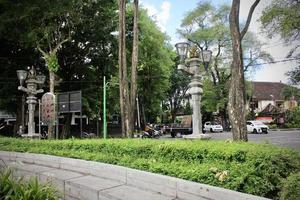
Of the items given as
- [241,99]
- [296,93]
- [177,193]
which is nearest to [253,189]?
[177,193]

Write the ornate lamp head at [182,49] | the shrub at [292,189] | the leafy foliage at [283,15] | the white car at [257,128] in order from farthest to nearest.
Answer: the white car at [257,128] < the leafy foliage at [283,15] < the ornate lamp head at [182,49] < the shrub at [292,189]

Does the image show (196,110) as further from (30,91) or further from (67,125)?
(67,125)

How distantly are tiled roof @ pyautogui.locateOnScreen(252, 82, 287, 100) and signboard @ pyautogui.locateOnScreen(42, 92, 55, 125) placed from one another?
160 feet

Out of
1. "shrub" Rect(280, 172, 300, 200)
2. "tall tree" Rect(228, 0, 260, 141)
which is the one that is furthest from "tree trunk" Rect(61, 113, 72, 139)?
"shrub" Rect(280, 172, 300, 200)

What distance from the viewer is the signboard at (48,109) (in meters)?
15.4

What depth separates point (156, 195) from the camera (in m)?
5.44

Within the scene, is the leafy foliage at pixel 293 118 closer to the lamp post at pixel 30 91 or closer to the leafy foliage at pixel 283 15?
the leafy foliage at pixel 283 15

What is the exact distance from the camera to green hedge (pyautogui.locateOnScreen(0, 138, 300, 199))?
14.9ft

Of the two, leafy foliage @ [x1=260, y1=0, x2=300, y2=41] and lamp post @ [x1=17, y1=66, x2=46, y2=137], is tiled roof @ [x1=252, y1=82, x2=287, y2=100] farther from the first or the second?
lamp post @ [x1=17, y1=66, x2=46, y2=137]

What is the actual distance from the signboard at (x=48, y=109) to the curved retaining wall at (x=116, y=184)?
6884mm

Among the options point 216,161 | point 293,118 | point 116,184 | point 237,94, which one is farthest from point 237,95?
point 293,118

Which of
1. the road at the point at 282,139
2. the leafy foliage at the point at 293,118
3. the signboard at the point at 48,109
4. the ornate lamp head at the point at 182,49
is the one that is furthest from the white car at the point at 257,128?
the ornate lamp head at the point at 182,49

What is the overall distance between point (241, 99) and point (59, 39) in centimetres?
1518

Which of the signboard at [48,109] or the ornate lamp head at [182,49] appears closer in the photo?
the ornate lamp head at [182,49]
